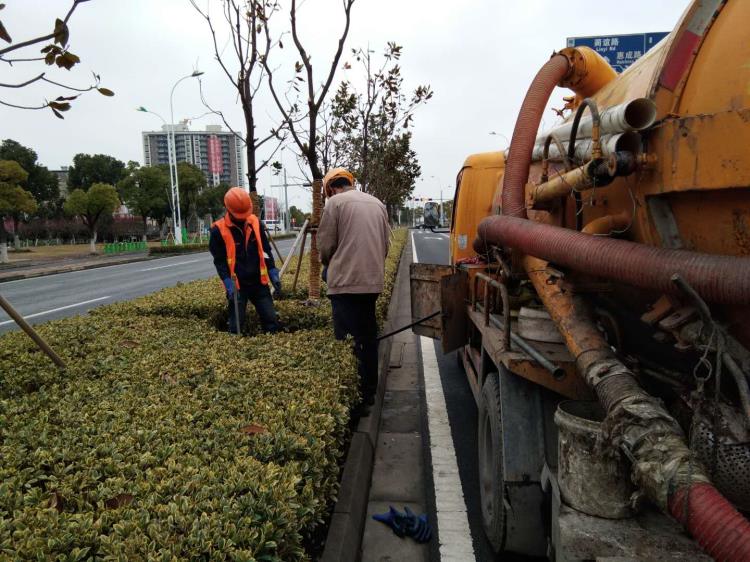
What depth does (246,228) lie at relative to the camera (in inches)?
214

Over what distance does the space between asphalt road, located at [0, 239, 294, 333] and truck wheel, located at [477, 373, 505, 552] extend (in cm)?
953

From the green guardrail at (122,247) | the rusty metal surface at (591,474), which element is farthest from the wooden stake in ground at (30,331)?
the green guardrail at (122,247)

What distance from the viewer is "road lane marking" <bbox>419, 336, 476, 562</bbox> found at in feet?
9.70

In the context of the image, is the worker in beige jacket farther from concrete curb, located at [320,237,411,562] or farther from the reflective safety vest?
the reflective safety vest

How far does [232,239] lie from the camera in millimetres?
5332

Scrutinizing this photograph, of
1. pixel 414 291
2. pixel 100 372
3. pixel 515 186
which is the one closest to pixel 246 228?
pixel 414 291

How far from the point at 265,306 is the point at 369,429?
197 cm

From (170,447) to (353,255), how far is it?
2274 millimetres

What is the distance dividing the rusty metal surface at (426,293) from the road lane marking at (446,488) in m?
0.72

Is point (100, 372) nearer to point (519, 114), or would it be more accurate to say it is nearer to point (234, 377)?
point (234, 377)

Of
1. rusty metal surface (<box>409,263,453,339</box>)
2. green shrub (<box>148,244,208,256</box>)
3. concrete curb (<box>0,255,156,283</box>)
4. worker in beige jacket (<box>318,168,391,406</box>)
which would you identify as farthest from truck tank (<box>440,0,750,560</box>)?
green shrub (<box>148,244,208,256</box>)

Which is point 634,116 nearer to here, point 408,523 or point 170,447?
point 170,447

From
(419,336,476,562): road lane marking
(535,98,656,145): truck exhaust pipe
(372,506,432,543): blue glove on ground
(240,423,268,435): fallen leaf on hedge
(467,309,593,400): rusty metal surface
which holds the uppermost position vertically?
(535,98,656,145): truck exhaust pipe

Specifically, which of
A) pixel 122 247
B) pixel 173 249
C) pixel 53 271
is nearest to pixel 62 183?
pixel 122 247
